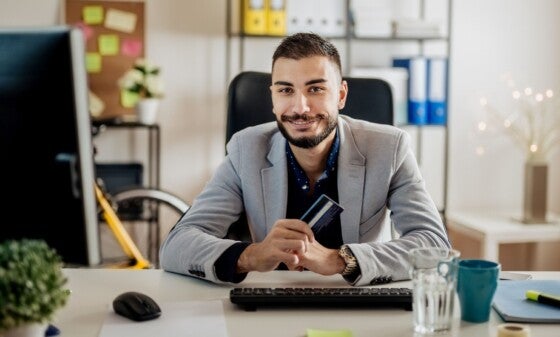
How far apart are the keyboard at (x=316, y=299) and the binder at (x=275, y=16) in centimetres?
235

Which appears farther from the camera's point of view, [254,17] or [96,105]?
[96,105]

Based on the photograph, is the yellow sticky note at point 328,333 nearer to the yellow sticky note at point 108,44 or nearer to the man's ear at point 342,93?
the man's ear at point 342,93

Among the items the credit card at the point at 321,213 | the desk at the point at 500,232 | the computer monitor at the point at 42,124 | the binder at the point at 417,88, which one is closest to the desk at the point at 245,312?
the credit card at the point at 321,213

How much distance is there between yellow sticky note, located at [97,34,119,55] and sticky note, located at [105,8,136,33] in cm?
5

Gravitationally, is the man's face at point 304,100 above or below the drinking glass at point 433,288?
above

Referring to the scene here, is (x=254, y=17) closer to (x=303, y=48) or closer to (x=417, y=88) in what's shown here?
(x=417, y=88)

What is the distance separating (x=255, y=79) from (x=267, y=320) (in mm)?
871

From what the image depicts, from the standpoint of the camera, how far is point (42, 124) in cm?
91

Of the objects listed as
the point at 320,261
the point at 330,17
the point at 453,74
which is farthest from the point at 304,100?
the point at 453,74

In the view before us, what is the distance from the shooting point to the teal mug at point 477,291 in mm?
1297

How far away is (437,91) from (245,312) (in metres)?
2.49

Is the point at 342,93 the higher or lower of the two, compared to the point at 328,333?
higher

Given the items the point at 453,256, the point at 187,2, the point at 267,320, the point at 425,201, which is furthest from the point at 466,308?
the point at 187,2

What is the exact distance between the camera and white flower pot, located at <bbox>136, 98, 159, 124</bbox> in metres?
3.59
